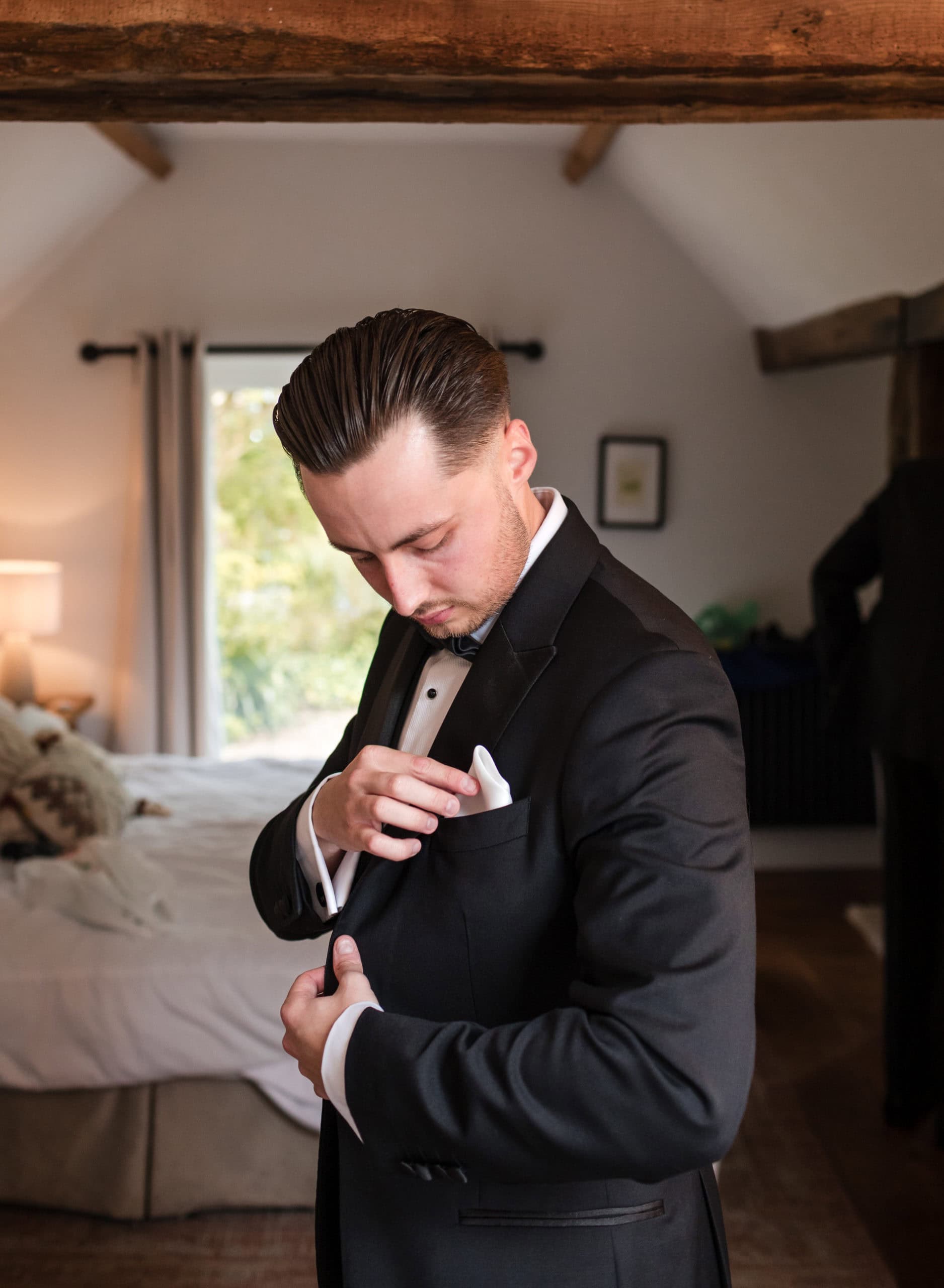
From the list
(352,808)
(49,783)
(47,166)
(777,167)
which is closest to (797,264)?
(777,167)

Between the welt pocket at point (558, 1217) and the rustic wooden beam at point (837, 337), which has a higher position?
the rustic wooden beam at point (837, 337)

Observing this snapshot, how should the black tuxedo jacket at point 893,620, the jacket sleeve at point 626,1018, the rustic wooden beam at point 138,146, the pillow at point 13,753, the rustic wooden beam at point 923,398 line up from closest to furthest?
the jacket sleeve at point 626,1018 < the black tuxedo jacket at point 893,620 < the pillow at point 13,753 < the rustic wooden beam at point 923,398 < the rustic wooden beam at point 138,146

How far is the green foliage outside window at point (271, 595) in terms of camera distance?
5199mm

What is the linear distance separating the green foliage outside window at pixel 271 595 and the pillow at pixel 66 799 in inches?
80.7

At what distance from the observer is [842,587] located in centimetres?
301

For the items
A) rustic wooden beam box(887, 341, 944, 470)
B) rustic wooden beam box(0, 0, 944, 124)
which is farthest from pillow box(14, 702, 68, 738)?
rustic wooden beam box(887, 341, 944, 470)

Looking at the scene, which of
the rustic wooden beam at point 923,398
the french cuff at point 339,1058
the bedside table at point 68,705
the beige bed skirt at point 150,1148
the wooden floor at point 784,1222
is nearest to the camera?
the french cuff at point 339,1058

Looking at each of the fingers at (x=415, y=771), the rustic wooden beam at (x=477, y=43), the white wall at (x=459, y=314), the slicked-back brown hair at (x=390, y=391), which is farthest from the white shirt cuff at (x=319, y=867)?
the white wall at (x=459, y=314)

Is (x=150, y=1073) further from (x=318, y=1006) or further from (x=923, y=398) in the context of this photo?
(x=923, y=398)

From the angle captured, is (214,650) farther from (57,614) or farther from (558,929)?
(558,929)

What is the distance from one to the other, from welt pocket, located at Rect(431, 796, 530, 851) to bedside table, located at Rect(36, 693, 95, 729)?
4.03 meters

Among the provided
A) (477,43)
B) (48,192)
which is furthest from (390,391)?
(48,192)

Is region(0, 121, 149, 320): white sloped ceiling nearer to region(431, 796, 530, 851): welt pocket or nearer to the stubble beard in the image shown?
the stubble beard

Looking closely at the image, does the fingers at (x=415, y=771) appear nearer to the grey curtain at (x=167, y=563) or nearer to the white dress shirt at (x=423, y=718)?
the white dress shirt at (x=423, y=718)
